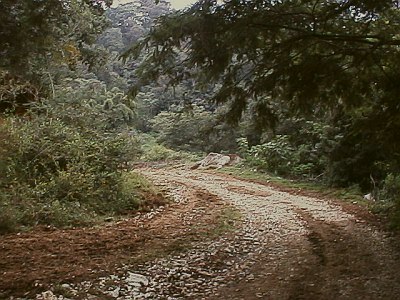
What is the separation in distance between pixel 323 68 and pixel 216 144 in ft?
61.5

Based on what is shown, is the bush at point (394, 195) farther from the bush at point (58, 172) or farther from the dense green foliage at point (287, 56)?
the bush at point (58, 172)

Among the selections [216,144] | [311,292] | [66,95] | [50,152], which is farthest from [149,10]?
[311,292]

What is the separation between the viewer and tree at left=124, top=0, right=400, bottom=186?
589 cm

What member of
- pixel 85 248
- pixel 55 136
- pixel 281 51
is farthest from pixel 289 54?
pixel 55 136

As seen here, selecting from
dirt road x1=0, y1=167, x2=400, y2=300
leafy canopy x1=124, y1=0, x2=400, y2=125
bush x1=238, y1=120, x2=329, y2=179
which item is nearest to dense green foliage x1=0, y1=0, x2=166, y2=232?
dirt road x1=0, y1=167, x2=400, y2=300

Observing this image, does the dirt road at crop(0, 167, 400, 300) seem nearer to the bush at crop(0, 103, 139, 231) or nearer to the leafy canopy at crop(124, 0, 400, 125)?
the bush at crop(0, 103, 139, 231)

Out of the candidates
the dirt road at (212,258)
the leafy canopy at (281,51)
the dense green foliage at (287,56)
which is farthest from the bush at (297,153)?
the leafy canopy at (281,51)

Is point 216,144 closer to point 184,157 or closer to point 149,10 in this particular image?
point 184,157

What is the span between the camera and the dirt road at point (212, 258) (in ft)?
19.1

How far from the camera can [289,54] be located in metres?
6.77

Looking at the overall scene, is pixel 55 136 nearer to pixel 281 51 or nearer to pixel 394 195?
pixel 281 51

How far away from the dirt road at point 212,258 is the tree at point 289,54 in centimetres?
201

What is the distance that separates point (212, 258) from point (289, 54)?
313cm

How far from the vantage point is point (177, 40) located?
6086 millimetres
